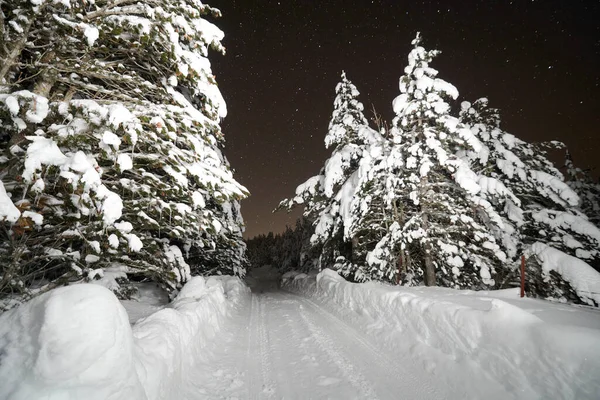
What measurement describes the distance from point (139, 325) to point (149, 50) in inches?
198

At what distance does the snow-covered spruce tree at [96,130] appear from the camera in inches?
144

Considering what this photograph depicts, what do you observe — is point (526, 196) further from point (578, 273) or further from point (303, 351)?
point (303, 351)

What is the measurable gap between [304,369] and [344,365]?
2.59 ft

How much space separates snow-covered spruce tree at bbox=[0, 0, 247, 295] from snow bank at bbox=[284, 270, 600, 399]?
189 inches

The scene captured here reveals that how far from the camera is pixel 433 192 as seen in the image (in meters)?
10.4

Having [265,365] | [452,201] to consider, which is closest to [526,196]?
[452,201]

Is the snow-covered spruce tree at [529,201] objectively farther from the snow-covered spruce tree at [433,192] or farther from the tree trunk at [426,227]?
the tree trunk at [426,227]

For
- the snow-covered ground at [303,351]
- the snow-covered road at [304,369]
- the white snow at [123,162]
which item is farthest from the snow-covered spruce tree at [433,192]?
the white snow at [123,162]

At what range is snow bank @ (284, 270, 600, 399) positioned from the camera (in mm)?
3199

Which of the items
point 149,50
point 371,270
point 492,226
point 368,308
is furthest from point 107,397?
point 492,226

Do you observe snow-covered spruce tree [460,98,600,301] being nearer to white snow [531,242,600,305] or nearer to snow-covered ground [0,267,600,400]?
white snow [531,242,600,305]

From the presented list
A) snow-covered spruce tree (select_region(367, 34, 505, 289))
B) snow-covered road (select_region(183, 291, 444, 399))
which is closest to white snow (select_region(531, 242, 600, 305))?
snow-covered spruce tree (select_region(367, 34, 505, 289))

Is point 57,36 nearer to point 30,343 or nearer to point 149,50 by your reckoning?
point 149,50

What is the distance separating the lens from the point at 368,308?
839cm
